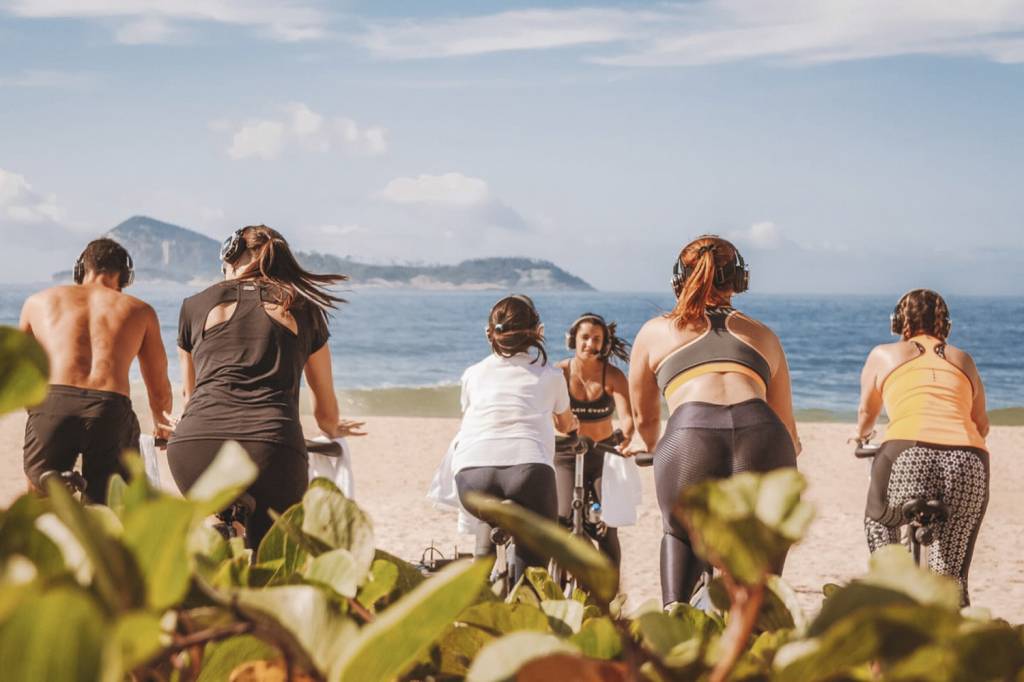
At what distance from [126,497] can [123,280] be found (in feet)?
18.3

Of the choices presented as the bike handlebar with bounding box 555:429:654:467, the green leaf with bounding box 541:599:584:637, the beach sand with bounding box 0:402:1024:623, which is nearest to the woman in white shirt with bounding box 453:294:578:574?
the bike handlebar with bounding box 555:429:654:467

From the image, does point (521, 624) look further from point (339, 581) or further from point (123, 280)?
point (123, 280)

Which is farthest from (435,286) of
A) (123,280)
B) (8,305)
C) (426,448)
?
(123,280)

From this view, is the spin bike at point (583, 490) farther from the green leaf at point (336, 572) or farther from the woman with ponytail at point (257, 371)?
the green leaf at point (336, 572)

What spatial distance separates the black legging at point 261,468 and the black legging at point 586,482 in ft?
9.55

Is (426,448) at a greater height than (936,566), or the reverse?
(936,566)

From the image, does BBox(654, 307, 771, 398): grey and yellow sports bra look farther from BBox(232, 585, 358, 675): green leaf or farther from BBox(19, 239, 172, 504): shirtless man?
BBox(232, 585, 358, 675): green leaf

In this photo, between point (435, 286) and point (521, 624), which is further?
point (435, 286)

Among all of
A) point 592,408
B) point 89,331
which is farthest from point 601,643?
point 592,408

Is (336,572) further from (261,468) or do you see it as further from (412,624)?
(261,468)

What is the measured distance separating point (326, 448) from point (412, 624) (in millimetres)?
4558

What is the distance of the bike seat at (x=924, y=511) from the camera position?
5797 mm

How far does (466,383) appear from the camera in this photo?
20.7ft

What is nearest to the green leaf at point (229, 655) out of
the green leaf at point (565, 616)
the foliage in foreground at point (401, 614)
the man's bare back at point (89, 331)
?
the foliage in foreground at point (401, 614)
